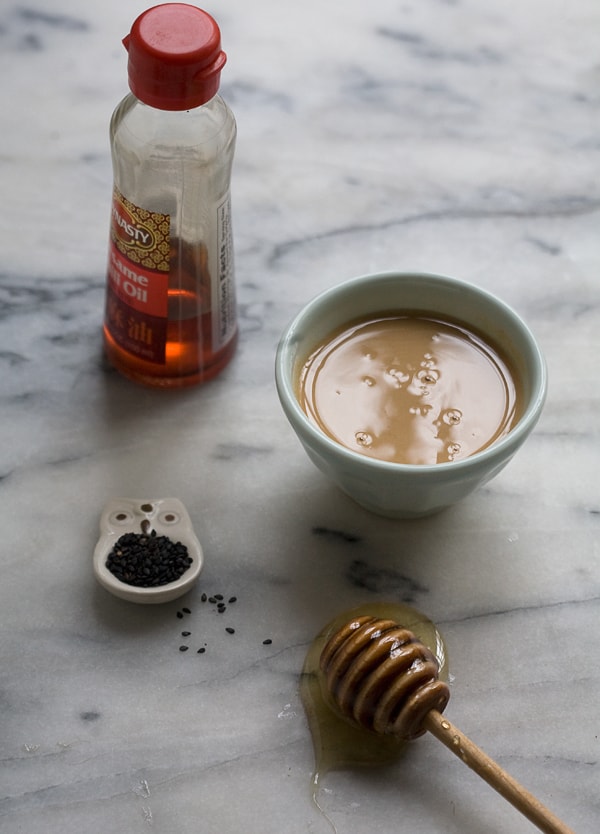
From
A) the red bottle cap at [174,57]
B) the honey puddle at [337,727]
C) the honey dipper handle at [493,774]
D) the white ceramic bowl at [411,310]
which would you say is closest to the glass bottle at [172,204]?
the red bottle cap at [174,57]

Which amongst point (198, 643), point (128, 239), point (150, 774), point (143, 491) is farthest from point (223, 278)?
point (150, 774)

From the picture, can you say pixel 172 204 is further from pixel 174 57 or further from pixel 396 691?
pixel 396 691

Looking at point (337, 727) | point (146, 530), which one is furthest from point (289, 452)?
point (337, 727)

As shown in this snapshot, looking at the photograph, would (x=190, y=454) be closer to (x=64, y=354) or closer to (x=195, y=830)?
(x=64, y=354)

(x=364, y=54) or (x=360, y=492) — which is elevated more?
(x=364, y=54)

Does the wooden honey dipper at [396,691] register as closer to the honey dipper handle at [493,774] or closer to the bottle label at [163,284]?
the honey dipper handle at [493,774]

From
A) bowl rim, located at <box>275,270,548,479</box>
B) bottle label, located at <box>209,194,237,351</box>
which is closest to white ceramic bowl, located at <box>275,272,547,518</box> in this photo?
bowl rim, located at <box>275,270,548,479</box>
